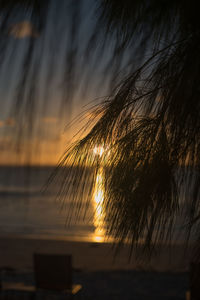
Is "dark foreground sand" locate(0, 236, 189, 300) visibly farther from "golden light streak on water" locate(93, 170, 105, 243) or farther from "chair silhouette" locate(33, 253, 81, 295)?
"golden light streak on water" locate(93, 170, 105, 243)

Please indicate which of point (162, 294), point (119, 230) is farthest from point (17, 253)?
point (119, 230)

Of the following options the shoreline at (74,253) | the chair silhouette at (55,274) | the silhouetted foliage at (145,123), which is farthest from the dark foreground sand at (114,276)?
the silhouetted foliage at (145,123)

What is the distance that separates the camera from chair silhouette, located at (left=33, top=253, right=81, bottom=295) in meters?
3.92

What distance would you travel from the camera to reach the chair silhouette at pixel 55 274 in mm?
3918

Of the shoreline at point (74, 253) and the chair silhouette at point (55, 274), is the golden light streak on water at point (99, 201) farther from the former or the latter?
the shoreline at point (74, 253)

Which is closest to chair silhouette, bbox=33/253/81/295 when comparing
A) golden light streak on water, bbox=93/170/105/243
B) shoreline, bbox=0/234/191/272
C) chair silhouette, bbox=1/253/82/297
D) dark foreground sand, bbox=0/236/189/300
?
chair silhouette, bbox=1/253/82/297

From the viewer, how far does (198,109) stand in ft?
2.09

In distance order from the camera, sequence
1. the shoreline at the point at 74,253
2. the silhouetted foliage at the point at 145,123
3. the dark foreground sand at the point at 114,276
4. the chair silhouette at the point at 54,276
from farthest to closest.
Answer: the shoreline at the point at 74,253 → the dark foreground sand at the point at 114,276 → the chair silhouette at the point at 54,276 → the silhouetted foliage at the point at 145,123

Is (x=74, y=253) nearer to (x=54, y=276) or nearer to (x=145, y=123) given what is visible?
(x=54, y=276)

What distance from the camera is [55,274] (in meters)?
3.95

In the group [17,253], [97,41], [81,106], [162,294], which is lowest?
[17,253]

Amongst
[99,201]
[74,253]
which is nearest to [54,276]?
[99,201]

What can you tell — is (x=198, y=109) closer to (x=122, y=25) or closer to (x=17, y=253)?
(x=122, y=25)

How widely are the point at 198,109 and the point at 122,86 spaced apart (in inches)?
6.2
